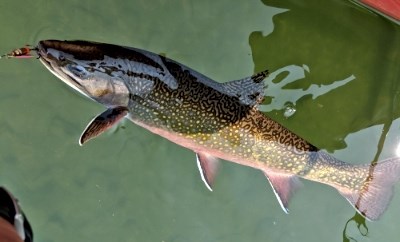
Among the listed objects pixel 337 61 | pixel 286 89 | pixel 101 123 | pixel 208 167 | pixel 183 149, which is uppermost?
pixel 101 123

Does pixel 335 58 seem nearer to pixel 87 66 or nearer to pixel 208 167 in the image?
pixel 208 167

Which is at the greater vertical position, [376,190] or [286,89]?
[286,89]

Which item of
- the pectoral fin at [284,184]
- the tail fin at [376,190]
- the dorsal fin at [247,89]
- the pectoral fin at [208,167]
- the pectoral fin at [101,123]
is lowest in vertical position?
the tail fin at [376,190]

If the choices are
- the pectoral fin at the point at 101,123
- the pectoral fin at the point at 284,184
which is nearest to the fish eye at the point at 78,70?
the pectoral fin at the point at 101,123

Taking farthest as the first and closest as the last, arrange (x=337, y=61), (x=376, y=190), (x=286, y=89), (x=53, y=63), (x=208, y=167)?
(x=337, y=61) < (x=286, y=89) < (x=376, y=190) < (x=208, y=167) < (x=53, y=63)

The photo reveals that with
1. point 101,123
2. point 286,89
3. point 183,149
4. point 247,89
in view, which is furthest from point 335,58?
point 101,123

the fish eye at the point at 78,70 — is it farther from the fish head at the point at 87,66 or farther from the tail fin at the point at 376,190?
the tail fin at the point at 376,190

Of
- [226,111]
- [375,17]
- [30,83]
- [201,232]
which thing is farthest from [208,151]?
[375,17]
